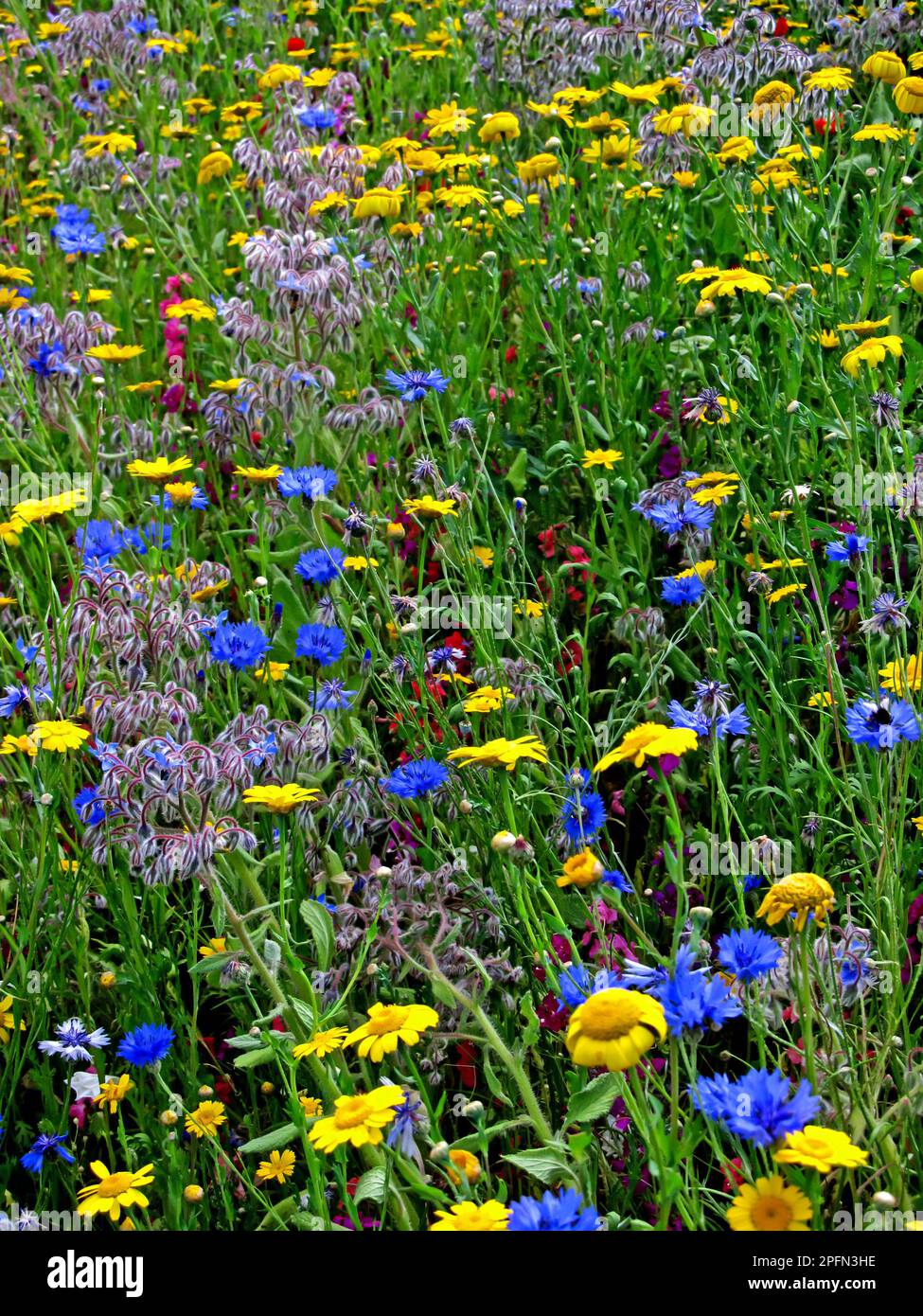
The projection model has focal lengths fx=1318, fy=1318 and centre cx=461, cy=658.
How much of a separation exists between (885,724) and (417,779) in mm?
787

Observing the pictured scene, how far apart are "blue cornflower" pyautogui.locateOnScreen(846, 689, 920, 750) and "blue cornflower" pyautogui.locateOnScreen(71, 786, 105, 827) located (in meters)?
1.19

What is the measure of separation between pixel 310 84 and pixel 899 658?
3801mm

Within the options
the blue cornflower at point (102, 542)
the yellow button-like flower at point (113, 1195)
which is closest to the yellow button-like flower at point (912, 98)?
the blue cornflower at point (102, 542)

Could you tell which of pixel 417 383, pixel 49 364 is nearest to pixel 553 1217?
pixel 417 383

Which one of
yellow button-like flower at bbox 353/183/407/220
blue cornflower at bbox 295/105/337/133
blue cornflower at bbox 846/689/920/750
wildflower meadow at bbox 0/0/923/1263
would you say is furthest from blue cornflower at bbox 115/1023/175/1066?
blue cornflower at bbox 295/105/337/133

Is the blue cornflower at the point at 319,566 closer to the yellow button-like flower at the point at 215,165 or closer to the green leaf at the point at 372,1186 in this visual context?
the green leaf at the point at 372,1186

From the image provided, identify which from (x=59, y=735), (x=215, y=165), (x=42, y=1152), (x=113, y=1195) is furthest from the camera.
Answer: (x=215, y=165)

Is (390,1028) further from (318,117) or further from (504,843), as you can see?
(318,117)

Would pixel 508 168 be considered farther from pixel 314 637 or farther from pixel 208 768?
pixel 208 768

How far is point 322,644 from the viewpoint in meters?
2.59

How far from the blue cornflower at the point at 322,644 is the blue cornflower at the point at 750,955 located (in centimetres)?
117

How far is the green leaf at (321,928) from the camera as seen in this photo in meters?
2.06

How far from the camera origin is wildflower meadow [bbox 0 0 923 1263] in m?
1.73

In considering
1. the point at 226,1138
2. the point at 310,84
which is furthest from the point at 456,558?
the point at 310,84
